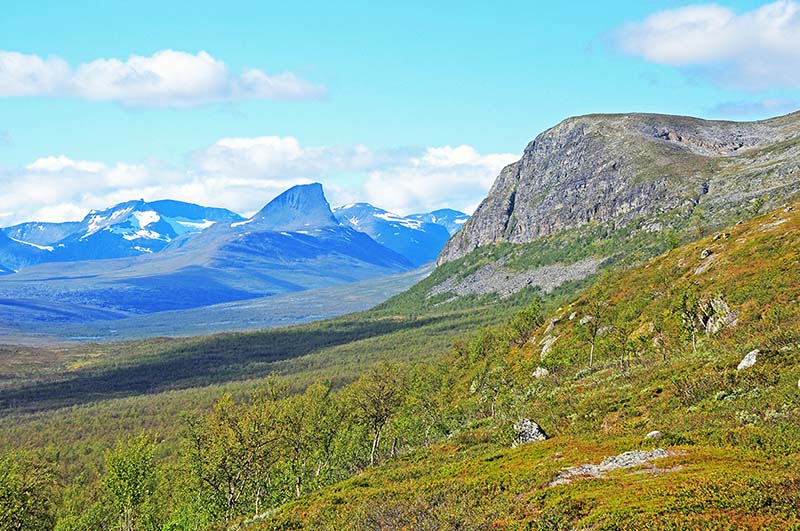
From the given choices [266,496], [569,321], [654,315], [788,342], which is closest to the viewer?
[788,342]

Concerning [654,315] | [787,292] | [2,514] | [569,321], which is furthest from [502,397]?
[2,514]

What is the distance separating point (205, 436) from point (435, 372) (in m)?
72.1

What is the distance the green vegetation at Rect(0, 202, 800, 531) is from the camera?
1124 inches

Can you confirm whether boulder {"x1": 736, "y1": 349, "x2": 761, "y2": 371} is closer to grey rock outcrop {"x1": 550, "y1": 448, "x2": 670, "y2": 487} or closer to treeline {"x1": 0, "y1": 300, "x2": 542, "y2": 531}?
grey rock outcrop {"x1": 550, "y1": 448, "x2": 670, "y2": 487}

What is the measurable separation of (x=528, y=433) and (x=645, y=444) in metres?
14.4

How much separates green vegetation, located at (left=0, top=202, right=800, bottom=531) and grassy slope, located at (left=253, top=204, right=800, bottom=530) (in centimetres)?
18

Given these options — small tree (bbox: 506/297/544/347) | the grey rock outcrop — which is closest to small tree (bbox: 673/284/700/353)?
the grey rock outcrop

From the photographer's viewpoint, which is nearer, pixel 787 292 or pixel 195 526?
pixel 787 292

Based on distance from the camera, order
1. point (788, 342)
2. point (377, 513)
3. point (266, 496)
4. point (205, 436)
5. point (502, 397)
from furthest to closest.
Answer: point (266, 496)
point (502, 397)
point (205, 436)
point (788, 342)
point (377, 513)

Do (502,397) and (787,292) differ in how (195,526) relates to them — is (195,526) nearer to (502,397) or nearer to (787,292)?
(502,397)

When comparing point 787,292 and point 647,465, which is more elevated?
point 787,292

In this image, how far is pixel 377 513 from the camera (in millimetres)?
35188

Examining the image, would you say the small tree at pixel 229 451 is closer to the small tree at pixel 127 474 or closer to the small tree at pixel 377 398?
the small tree at pixel 127 474

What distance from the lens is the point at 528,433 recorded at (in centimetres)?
4966
